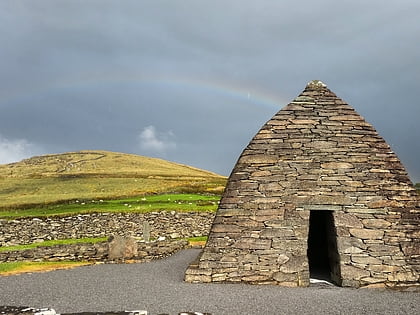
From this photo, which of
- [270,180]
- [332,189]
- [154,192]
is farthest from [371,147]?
[154,192]

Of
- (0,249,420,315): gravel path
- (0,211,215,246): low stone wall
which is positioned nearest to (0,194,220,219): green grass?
(0,211,215,246): low stone wall

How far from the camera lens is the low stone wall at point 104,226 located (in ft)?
91.4

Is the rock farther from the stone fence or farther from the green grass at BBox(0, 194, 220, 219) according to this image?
the green grass at BBox(0, 194, 220, 219)

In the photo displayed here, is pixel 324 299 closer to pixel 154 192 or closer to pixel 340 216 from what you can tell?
pixel 340 216

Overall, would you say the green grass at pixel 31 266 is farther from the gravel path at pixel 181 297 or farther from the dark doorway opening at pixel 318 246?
the dark doorway opening at pixel 318 246

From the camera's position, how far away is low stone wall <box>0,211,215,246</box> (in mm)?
27859

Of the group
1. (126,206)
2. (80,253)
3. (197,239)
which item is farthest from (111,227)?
(80,253)

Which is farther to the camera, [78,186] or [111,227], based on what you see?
[78,186]

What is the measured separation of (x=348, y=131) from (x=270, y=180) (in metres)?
3.18

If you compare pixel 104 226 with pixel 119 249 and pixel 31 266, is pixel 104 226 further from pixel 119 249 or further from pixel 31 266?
pixel 31 266

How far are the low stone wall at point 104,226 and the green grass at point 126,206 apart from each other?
0.96 meters

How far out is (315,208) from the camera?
11969mm

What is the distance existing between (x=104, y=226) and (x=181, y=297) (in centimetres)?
2066

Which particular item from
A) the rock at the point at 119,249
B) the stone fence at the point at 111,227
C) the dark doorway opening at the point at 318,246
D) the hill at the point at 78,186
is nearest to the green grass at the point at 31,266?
the rock at the point at 119,249
